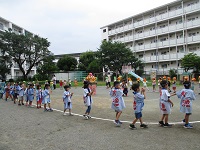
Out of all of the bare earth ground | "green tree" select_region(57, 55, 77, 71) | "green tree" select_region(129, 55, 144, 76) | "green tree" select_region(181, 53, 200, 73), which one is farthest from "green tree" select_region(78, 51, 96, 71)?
the bare earth ground

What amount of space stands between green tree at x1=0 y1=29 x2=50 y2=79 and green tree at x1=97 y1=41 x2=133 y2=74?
12635mm

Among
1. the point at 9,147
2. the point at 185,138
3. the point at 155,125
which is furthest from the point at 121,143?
the point at 9,147

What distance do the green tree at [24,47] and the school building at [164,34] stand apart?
18459 mm

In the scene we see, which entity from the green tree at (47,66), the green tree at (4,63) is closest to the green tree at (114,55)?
the green tree at (47,66)

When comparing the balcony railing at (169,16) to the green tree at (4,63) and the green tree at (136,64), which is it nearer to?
the green tree at (136,64)

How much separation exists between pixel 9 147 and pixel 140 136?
350 centimetres

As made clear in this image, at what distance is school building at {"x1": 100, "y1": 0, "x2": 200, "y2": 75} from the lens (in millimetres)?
36656

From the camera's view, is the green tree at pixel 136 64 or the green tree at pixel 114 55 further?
the green tree at pixel 136 64

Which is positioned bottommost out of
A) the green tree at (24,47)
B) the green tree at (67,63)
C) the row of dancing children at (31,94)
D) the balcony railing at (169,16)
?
the row of dancing children at (31,94)

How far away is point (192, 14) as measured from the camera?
36781mm

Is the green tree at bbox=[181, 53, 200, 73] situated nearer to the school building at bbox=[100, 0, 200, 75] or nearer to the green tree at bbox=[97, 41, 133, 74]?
the school building at bbox=[100, 0, 200, 75]

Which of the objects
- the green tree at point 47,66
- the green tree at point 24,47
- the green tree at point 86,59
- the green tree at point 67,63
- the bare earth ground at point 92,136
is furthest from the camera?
the green tree at point 67,63

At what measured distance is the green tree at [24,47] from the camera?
1563 inches

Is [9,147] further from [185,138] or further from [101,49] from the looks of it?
[101,49]
